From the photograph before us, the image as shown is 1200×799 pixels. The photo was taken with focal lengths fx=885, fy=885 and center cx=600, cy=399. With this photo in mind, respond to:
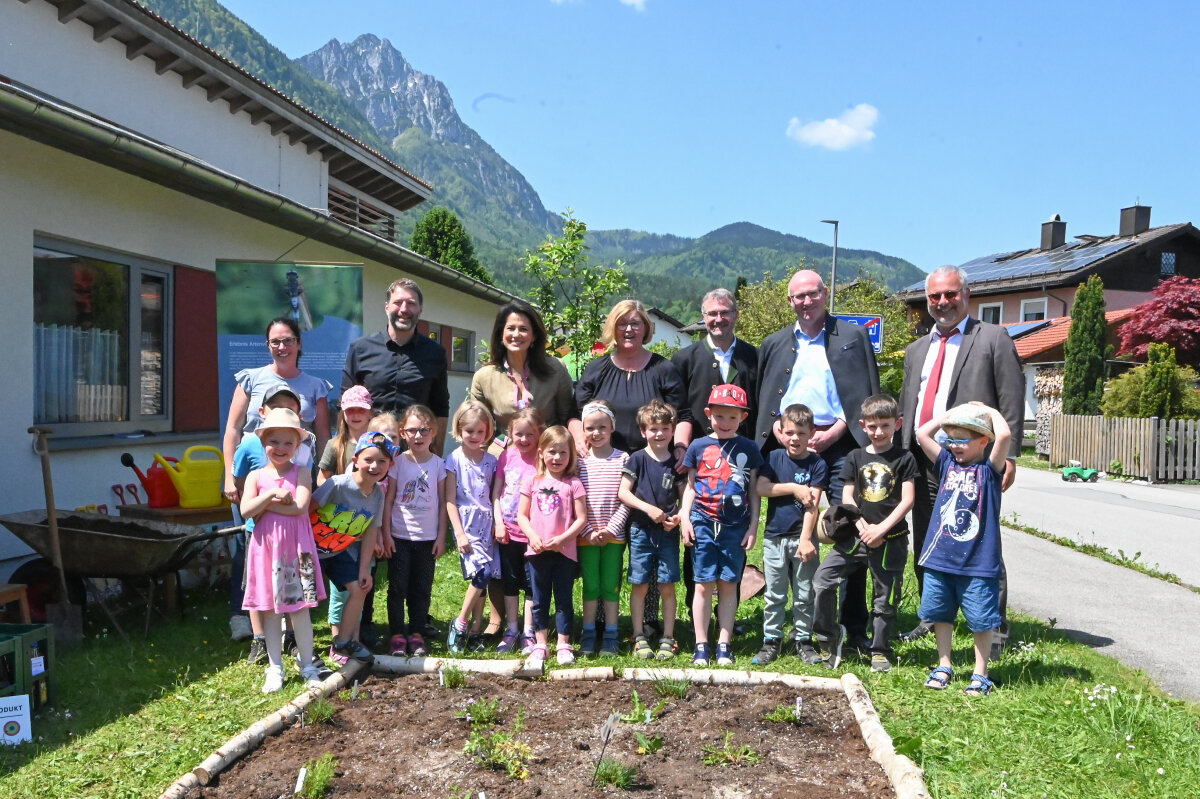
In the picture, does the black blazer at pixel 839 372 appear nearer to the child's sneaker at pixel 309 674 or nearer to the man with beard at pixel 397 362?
the man with beard at pixel 397 362

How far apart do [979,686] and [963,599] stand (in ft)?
1.45

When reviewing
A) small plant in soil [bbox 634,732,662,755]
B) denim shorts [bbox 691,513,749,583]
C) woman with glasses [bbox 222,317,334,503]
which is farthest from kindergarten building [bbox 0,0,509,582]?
small plant in soil [bbox 634,732,662,755]

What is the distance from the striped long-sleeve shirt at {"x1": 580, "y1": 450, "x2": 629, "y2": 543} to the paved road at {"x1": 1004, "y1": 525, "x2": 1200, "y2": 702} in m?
3.17

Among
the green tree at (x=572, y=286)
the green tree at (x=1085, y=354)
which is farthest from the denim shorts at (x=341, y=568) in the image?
the green tree at (x=1085, y=354)

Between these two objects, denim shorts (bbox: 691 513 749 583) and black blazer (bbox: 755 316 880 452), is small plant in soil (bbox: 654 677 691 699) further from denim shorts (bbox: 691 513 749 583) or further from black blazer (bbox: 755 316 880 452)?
black blazer (bbox: 755 316 880 452)

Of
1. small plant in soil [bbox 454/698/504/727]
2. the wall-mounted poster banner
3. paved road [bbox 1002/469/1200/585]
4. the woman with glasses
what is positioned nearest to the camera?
small plant in soil [bbox 454/698/504/727]

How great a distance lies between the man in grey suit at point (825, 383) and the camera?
5207 millimetres

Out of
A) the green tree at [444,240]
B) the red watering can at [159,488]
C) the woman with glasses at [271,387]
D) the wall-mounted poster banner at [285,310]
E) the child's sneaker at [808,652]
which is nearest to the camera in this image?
the child's sneaker at [808,652]

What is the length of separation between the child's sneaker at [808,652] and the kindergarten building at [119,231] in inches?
193

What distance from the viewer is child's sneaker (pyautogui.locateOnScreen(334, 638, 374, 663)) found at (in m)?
4.82

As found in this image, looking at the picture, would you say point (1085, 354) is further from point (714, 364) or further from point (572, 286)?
point (714, 364)

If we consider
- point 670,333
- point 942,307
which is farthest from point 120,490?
point 670,333

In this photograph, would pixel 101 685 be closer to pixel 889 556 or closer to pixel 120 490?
pixel 120 490

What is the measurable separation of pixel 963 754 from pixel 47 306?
7009mm
